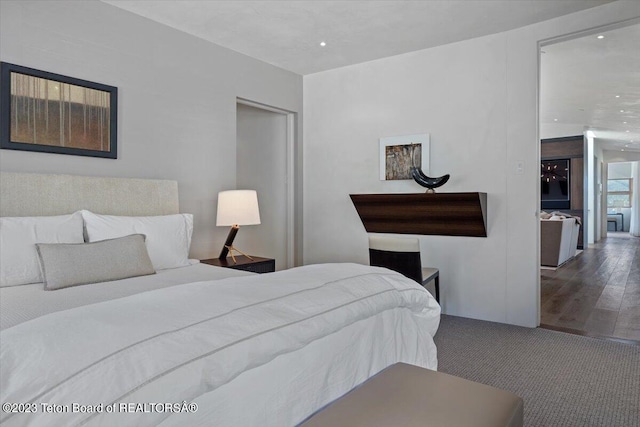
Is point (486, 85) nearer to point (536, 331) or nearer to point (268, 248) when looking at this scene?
point (536, 331)

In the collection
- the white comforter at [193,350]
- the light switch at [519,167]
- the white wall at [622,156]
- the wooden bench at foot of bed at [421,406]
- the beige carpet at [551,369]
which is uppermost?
the white wall at [622,156]

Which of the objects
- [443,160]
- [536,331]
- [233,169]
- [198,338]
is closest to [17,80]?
[233,169]

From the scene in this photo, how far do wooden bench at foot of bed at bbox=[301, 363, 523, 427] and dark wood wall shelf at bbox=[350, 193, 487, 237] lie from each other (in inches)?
95.0

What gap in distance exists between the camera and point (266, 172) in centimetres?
523

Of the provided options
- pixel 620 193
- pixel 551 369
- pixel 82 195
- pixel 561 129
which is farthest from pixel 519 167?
pixel 620 193

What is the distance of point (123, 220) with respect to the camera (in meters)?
2.71

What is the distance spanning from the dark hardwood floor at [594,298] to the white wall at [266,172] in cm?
305

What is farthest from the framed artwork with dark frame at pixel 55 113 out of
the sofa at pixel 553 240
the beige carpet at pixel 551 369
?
the sofa at pixel 553 240

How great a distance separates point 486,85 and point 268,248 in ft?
10.2

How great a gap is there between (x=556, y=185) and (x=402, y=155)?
6.77 meters

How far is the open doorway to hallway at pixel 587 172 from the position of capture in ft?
12.7

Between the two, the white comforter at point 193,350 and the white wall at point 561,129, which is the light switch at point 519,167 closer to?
the white comforter at point 193,350

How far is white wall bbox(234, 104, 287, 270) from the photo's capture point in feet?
16.6

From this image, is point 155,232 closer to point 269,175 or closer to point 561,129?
point 269,175
